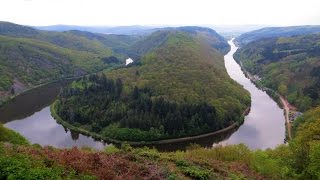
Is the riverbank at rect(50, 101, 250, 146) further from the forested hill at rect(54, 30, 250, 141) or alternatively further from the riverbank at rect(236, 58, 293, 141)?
the riverbank at rect(236, 58, 293, 141)

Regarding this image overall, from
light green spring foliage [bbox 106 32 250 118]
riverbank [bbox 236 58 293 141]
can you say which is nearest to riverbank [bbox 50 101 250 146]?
light green spring foliage [bbox 106 32 250 118]

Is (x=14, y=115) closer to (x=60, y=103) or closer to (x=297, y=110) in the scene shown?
(x=60, y=103)

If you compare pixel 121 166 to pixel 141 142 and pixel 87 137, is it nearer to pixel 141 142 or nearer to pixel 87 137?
pixel 141 142

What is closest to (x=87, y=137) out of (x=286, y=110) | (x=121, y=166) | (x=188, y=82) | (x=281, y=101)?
(x=188, y=82)

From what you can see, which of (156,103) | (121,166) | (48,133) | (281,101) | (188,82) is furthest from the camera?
(188,82)

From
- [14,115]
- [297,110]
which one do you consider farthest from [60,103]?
[297,110]
